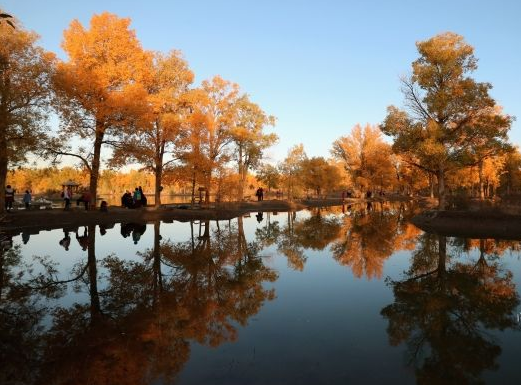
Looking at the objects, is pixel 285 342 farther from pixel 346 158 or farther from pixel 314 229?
pixel 346 158

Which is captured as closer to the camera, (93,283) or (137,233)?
(93,283)

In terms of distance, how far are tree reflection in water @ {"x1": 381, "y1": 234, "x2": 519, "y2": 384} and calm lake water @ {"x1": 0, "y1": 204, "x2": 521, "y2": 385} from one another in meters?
0.04

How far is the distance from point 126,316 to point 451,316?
7701 mm

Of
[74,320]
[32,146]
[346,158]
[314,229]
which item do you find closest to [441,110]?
[314,229]

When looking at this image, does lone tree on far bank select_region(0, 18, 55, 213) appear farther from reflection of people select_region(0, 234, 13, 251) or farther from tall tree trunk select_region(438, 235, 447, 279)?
tall tree trunk select_region(438, 235, 447, 279)

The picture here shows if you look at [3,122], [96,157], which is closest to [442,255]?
[96,157]

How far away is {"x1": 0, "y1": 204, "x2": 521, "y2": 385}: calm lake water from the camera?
5.80 metres

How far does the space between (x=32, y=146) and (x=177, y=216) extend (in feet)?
39.3

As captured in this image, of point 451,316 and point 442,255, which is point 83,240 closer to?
point 451,316

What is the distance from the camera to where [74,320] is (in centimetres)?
794

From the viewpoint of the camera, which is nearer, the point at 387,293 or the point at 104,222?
the point at 387,293

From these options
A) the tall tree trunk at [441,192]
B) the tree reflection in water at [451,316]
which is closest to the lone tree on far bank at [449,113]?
the tall tree trunk at [441,192]

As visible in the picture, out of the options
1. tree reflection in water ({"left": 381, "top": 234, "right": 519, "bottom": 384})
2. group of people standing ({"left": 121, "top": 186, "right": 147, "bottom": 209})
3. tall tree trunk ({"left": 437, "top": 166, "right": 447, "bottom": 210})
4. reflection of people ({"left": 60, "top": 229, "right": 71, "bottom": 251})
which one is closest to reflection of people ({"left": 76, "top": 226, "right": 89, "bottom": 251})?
reflection of people ({"left": 60, "top": 229, "right": 71, "bottom": 251})

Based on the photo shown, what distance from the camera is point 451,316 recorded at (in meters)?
8.29
